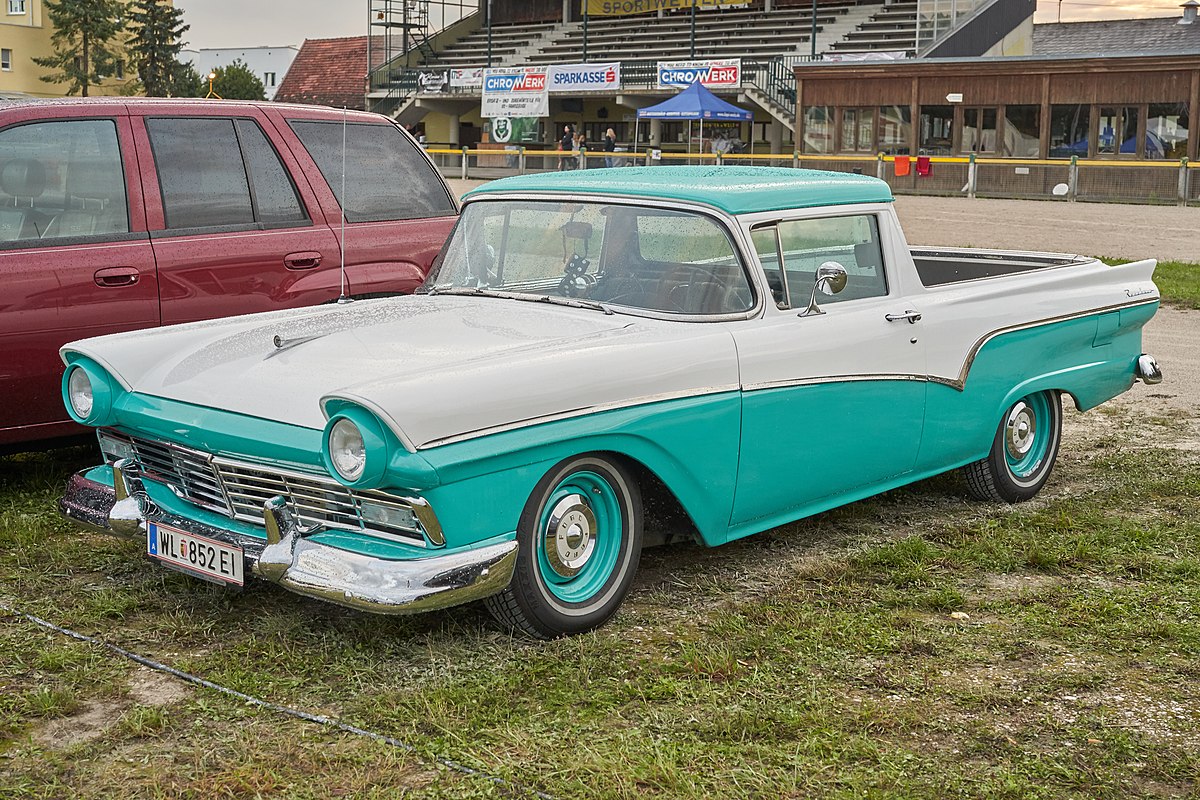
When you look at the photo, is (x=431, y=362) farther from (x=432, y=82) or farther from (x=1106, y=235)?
(x=432, y=82)

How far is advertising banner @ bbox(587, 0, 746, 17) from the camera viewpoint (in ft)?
165

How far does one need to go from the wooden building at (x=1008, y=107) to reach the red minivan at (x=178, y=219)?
29.5 m

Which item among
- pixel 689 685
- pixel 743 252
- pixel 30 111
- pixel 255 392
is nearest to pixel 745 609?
pixel 689 685

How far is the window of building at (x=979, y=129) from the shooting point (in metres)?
34.9

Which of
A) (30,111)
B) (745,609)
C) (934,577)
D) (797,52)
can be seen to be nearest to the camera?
(745,609)

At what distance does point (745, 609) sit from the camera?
483 cm

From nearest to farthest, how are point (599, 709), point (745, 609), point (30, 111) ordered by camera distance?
point (599, 709), point (745, 609), point (30, 111)

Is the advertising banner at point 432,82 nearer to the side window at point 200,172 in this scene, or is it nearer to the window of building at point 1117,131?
the window of building at point 1117,131

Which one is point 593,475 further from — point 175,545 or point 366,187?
point 366,187

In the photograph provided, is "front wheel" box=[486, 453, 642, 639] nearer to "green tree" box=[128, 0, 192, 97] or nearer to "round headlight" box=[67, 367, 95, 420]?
"round headlight" box=[67, 367, 95, 420]

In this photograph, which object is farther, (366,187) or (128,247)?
(366,187)

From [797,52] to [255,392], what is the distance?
140 feet

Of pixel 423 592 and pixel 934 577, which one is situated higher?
pixel 423 592

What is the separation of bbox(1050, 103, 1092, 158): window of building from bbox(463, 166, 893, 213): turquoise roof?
30.2m
